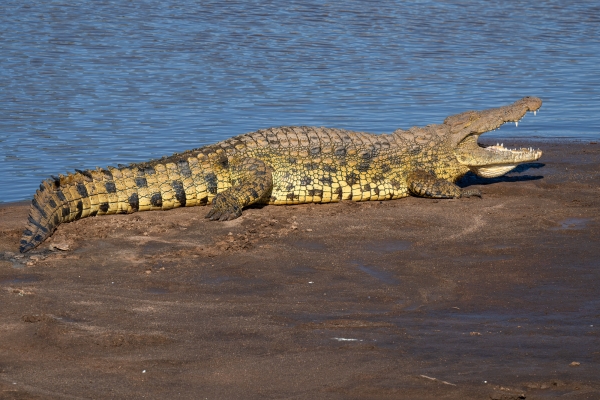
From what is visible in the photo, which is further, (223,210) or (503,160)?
(503,160)

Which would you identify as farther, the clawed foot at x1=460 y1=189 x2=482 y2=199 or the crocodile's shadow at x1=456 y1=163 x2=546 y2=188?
the crocodile's shadow at x1=456 y1=163 x2=546 y2=188

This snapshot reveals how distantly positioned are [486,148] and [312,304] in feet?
14.2

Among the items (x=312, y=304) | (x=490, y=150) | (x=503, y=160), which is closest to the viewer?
(x=312, y=304)

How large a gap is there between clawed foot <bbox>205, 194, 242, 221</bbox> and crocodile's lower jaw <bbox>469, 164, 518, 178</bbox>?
9.04 feet

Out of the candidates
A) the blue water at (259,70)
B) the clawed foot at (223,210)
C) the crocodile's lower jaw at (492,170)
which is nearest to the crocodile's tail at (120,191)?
the clawed foot at (223,210)

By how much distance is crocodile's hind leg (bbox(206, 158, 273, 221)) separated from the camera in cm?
828

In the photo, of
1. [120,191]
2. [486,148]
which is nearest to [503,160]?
[486,148]

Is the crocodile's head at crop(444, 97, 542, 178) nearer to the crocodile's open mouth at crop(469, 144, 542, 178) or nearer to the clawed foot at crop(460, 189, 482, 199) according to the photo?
the crocodile's open mouth at crop(469, 144, 542, 178)

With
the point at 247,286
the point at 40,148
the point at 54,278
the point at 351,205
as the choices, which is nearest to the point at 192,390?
the point at 247,286

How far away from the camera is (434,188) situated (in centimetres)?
912

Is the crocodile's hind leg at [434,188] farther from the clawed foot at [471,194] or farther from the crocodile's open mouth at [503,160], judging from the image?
the crocodile's open mouth at [503,160]

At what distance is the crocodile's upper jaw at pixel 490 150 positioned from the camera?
378 inches

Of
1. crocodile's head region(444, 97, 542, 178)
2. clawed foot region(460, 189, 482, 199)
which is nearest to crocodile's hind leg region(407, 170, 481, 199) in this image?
clawed foot region(460, 189, 482, 199)

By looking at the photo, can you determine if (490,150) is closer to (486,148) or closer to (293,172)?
(486,148)
